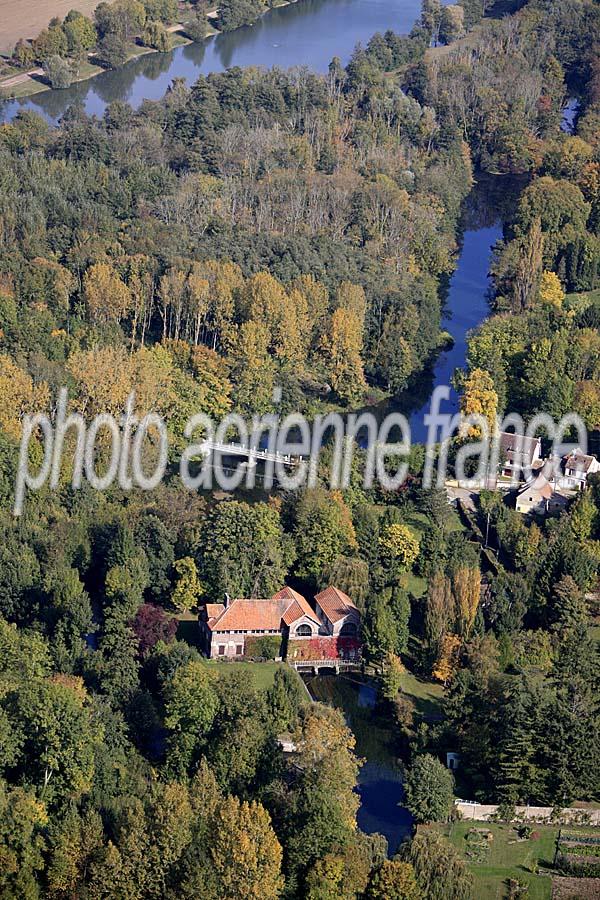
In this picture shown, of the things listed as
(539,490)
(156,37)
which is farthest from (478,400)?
(156,37)

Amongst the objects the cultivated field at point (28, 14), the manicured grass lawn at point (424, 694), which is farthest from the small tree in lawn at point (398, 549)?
the cultivated field at point (28, 14)

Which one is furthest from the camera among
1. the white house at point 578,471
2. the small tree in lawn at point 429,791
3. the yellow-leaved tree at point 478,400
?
the yellow-leaved tree at point 478,400

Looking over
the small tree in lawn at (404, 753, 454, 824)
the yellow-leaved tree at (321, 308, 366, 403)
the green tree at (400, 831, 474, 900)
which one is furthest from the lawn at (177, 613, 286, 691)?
the yellow-leaved tree at (321, 308, 366, 403)

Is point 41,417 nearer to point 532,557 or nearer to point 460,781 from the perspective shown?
point 532,557

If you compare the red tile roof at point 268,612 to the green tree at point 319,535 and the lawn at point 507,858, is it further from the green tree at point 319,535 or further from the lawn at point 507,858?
the lawn at point 507,858

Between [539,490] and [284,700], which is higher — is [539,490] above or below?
Answer: above

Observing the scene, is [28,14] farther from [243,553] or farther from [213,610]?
[213,610]

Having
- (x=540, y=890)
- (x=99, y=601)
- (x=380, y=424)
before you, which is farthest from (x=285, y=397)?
(x=540, y=890)

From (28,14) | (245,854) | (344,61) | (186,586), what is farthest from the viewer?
(28,14)
